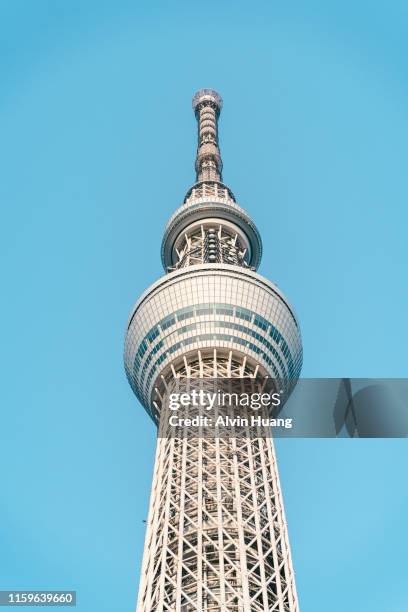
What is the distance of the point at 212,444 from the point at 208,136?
62961 mm

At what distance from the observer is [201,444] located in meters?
76.1

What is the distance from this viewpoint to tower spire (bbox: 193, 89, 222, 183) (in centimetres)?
11825

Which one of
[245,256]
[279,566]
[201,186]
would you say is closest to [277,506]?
[279,566]

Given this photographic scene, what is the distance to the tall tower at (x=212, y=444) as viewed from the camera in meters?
63.5

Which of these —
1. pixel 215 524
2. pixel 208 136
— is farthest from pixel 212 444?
pixel 208 136

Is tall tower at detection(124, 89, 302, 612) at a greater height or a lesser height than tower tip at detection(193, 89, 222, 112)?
lesser

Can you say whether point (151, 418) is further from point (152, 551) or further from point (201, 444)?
point (152, 551)

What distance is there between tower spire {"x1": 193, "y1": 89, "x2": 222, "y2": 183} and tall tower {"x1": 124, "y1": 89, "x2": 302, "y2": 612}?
15.7 meters

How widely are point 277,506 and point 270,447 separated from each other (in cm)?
696

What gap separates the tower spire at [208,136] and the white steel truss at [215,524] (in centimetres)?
4426

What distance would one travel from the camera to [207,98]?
5310 inches

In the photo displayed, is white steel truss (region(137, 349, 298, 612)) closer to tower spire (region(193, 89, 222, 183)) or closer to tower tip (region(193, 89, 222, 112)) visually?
tower spire (region(193, 89, 222, 183))

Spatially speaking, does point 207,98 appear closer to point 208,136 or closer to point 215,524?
point 208,136

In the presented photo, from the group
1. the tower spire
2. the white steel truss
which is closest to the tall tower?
the white steel truss
